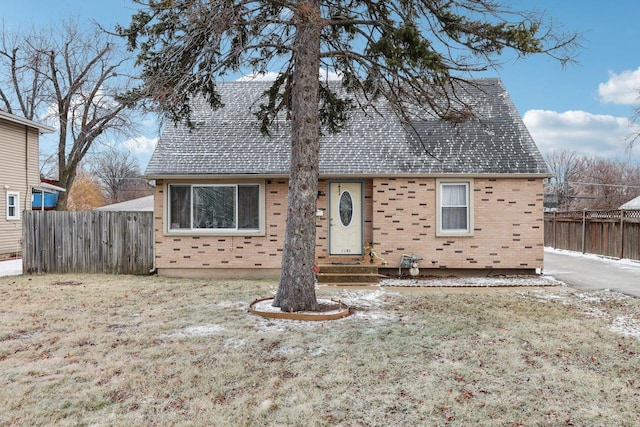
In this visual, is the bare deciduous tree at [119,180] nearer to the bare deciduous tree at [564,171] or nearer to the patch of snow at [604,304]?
the bare deciduous tree at [564,171]

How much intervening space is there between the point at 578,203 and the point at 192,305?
162 ft

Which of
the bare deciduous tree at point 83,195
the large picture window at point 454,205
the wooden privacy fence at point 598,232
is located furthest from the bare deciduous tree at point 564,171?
the bare deciduous tree at point 83,195

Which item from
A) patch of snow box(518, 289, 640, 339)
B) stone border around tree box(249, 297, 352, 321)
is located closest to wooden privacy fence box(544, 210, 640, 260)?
patch of snow box(518, 289, 640, 339)

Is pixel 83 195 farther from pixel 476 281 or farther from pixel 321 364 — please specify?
pixel 321 364

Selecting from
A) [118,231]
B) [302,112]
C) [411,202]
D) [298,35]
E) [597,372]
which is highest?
[298,35]

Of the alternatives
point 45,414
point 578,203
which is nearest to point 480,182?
point 45,414

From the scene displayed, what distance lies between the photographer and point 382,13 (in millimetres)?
7801

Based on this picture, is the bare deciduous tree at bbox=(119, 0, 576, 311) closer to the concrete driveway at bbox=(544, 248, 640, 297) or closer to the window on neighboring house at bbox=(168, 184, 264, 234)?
the window on neighboring house at bbox=(168, 184, 264, 234)

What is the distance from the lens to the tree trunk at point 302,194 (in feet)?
23.8

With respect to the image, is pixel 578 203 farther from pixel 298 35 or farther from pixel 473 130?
pixel 298 35

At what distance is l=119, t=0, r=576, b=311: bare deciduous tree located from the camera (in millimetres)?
6535

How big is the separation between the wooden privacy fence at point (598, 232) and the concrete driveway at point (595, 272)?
426mm

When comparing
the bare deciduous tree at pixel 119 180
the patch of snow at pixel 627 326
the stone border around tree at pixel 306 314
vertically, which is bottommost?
the patch of snow at pixel 627 326

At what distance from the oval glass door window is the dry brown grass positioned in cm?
397
